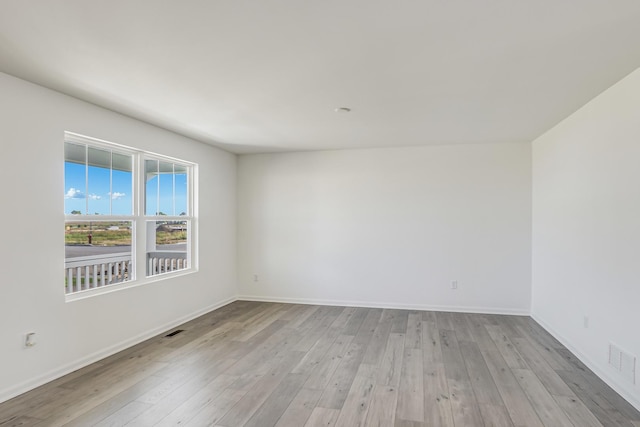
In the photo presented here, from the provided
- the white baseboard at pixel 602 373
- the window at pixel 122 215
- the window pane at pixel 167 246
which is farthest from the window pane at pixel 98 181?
the white baseboard at pixel 602 373

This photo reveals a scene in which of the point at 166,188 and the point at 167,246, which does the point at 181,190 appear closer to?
the point at 166,188

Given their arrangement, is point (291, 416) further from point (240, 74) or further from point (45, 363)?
point (240, 74)

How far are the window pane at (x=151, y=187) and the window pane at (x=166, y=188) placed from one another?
83 mm

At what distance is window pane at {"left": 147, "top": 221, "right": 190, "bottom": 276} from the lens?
4.34 m

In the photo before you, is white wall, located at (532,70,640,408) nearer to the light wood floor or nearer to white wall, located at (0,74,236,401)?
the light wood floor

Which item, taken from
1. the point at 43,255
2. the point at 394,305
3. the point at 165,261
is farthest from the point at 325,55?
the point at 394,305

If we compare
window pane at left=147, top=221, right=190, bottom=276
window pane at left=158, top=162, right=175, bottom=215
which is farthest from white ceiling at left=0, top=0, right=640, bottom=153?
window pane at left=147, top=221, right=190, bottom=276

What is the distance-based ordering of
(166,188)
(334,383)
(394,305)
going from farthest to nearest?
(394,305)
(166,188)
(334,383)

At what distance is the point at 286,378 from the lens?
3000 millimetres

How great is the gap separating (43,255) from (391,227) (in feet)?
13.4

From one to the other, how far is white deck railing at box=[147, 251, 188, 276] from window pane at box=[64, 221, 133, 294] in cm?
39

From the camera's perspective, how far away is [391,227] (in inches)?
212

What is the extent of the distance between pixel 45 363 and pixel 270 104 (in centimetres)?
283

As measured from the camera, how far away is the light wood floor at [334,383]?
2.40m
